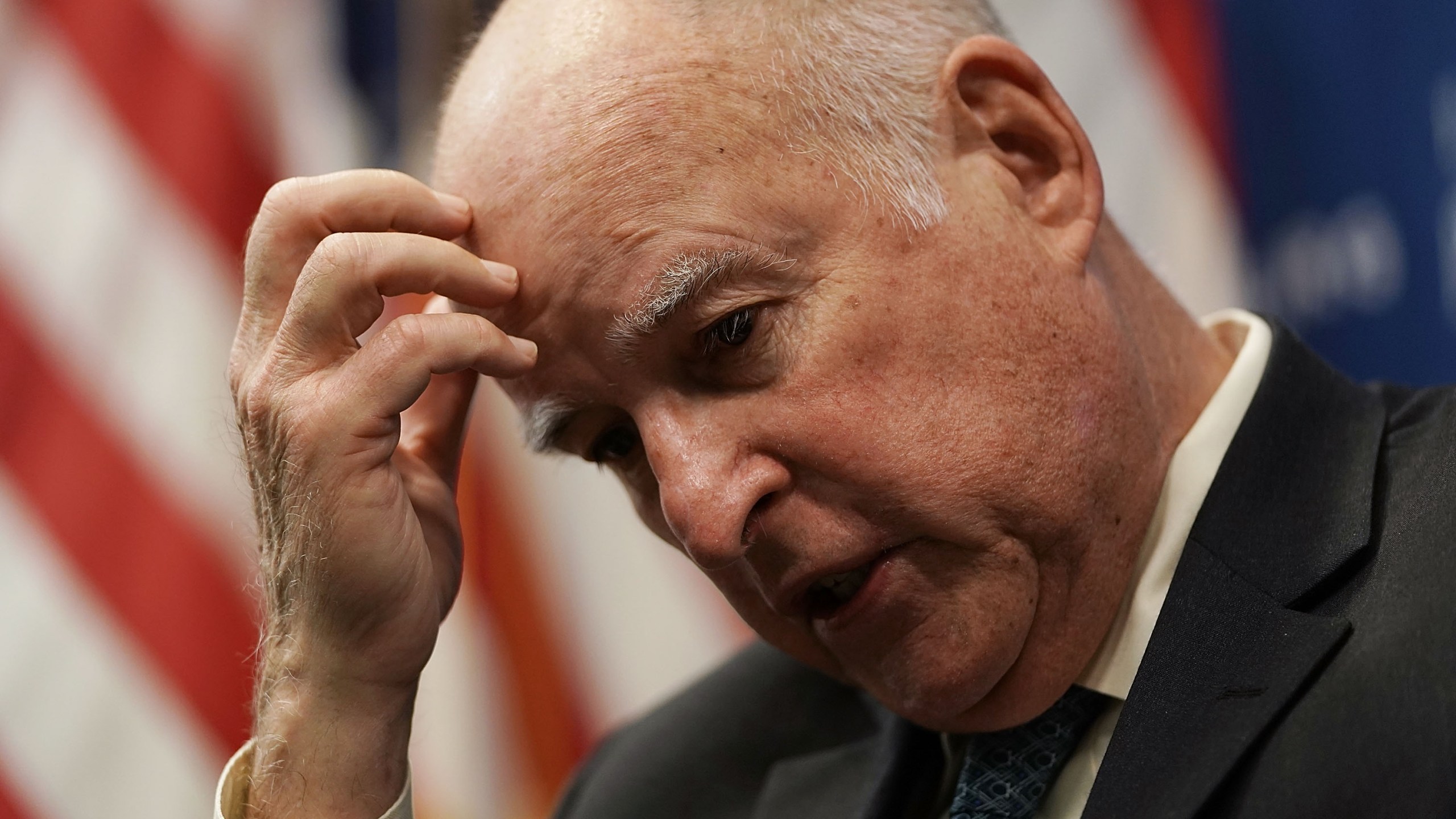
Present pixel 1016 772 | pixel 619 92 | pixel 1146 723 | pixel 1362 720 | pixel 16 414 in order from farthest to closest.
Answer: pixel 16 414 < pixel 1016 772 < pixel 619 92 < pixel 1146 723 < pixel 1362 720

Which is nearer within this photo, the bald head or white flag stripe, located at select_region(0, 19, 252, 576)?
the bald head

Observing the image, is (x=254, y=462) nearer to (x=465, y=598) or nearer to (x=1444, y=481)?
(x=1444, y=481)

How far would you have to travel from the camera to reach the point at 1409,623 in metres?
1.10

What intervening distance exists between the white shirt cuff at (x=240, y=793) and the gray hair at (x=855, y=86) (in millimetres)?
915

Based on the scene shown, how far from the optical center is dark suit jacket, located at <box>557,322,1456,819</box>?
3.40 feet

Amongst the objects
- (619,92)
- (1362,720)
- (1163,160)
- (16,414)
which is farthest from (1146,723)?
(16,414)

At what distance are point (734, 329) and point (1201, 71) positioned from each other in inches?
76.7

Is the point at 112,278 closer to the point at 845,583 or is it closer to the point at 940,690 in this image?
the point at 845,583

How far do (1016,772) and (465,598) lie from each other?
1.75 metres

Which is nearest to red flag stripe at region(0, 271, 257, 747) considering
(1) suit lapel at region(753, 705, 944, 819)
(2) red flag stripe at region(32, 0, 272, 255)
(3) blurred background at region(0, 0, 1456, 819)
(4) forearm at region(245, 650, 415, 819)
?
(3) blurred background at region(0, 0, 1456, 819)

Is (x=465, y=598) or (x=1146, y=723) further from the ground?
(x=1146, y=723)

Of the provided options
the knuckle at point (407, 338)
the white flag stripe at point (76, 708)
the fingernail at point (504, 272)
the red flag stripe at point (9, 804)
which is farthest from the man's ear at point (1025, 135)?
the red flag stripe at point (9, 804)

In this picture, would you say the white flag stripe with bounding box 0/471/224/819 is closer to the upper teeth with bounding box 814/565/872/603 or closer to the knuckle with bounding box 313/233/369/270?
the knuckle with bounding box 313/233/369/270

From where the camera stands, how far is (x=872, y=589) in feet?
4.25
